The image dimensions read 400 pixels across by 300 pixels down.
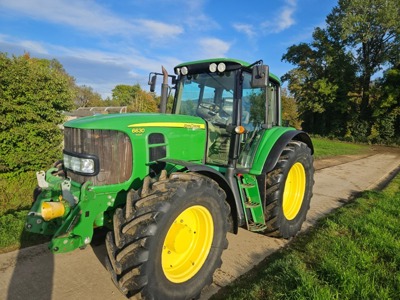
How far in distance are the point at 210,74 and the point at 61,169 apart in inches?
84.2

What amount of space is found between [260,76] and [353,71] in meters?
30.7

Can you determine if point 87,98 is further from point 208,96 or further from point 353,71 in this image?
point 208,96

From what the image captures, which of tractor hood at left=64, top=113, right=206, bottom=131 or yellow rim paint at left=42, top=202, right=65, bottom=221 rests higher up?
tractor hood at left=64, top=113, right=206, bottom=131

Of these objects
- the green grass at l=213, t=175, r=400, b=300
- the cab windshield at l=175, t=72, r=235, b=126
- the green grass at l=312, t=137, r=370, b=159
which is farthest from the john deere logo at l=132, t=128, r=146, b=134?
the green grass at l=312, t=137, r=370, b=159

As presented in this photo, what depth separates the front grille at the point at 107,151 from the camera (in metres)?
2.85

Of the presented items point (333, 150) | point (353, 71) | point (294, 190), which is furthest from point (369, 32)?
point (294, 190)

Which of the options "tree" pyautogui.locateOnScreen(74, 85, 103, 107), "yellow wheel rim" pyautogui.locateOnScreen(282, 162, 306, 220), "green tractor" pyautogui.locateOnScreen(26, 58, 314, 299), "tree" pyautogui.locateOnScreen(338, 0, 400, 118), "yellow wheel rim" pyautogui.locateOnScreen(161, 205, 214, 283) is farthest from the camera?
"tree" pyautogui.locateOnScreen(74, 85, 103, 107)

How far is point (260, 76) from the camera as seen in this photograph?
3240 mm

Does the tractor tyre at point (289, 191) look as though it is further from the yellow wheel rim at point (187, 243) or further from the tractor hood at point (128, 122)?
the tractor hood at point (128, 122)

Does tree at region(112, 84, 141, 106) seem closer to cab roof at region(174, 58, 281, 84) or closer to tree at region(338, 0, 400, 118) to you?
tree at region(338, 0, 400, 118)

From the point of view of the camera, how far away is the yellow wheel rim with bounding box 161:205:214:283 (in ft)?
9.14

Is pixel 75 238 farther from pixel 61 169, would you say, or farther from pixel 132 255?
pixel 61 169

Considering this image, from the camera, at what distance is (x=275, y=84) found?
4.61 meters

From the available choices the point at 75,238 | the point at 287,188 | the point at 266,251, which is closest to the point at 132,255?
the point at 75,238
